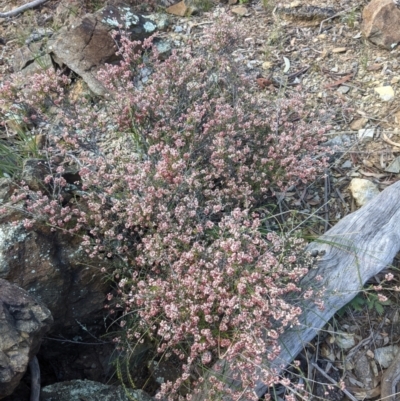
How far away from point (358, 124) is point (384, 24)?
1.06 m

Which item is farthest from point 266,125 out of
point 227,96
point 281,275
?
point 281,275

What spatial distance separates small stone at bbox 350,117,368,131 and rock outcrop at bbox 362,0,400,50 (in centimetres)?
89

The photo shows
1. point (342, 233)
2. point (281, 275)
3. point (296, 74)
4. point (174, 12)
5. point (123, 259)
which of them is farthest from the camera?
point (174, 12)

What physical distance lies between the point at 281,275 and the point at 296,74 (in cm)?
244

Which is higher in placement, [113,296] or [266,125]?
[266,125]

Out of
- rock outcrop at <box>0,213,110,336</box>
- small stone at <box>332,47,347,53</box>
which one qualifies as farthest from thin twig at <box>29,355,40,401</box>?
small stone at <box>332,47,347,53</box>

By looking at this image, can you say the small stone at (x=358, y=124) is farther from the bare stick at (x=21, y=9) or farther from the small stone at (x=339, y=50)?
the bare stick at (x=21, y=9)

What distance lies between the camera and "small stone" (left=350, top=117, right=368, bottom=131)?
4.18 m

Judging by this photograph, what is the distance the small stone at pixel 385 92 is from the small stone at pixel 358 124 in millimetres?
279

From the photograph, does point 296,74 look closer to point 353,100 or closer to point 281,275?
point 353,100

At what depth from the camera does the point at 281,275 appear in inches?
114

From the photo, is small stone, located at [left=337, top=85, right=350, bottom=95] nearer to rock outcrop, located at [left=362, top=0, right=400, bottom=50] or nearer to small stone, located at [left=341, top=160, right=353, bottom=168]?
rock outcrop, located at [left=362, top=0, right=400, bottom=50]

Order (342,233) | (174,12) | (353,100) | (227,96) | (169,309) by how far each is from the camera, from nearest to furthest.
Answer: (169,309), (342,233), (227,96), (353,100), (174,12)

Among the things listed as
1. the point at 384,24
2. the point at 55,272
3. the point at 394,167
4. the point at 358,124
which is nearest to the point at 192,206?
the point at 55,272
